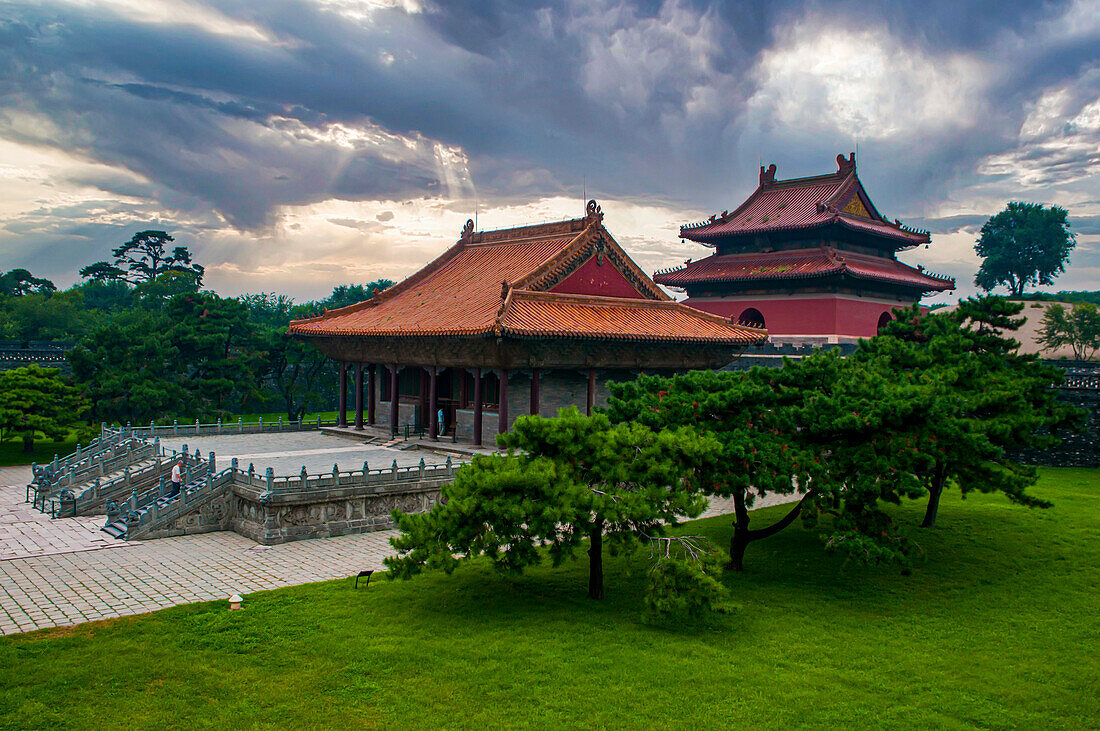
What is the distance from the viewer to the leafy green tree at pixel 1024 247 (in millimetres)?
80625

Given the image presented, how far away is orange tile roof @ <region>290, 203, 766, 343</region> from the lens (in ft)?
85.5

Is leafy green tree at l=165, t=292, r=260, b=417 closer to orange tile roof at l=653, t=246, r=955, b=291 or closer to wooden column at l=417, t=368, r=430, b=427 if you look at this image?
wooden column at l=417, t=368, r=430, b=427

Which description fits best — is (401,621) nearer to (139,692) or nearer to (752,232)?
(139,692)

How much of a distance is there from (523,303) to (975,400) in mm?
13839

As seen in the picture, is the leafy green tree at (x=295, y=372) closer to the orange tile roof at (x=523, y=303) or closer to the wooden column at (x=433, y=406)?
the orange tile roof at (x=523, y=303)

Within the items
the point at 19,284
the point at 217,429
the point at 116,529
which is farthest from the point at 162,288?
the point at 116,529

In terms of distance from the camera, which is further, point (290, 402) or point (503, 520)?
Result: point (290, 402)

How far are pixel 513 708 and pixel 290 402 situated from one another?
1613 inches

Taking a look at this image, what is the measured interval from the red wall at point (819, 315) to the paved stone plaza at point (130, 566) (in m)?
18.3

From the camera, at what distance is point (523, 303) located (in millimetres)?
26625

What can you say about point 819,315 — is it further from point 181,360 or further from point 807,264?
point 181,360

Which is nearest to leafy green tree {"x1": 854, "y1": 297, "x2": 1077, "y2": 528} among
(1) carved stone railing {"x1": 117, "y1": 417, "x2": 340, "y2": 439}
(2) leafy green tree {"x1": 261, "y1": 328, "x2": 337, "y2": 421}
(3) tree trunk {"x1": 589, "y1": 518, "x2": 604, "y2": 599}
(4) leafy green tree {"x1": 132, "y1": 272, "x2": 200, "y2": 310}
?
(3) tree trunk {"x1": 589, "y1": 518, "x2": 604, "y2": 599}

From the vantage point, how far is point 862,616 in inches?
575

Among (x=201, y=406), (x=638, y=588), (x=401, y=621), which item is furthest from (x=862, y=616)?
(x=201, y=406)
